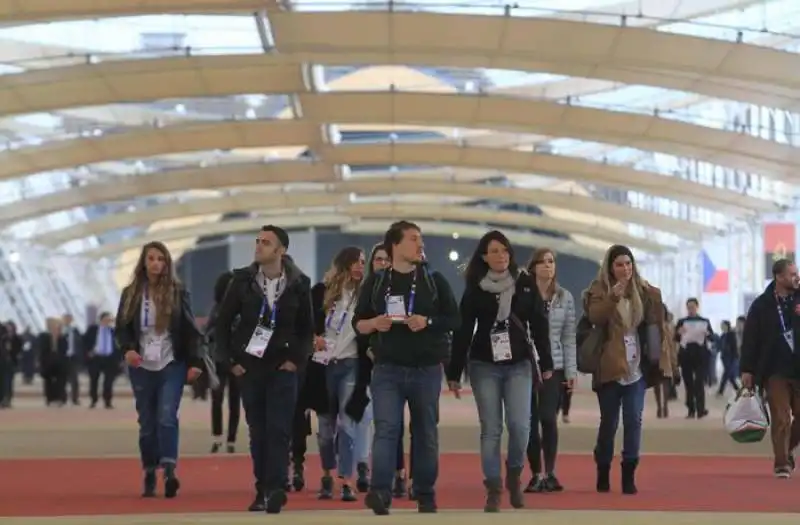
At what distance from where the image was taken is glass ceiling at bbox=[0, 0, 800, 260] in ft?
85.6

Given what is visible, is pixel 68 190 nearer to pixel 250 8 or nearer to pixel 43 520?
pixel 250 8

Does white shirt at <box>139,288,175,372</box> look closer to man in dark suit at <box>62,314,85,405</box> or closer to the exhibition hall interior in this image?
the exhibition hall interior

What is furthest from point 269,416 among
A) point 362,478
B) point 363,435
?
point 362,478

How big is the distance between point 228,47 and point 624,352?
1908 centimetres

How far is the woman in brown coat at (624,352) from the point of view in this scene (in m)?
10.8

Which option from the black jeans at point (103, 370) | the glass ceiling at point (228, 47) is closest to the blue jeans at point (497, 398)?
the glass ceiling at point (228, 47)

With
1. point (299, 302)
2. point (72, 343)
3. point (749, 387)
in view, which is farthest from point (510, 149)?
point (299, 302)

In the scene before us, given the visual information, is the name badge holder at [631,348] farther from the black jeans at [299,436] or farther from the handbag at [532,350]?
the black jeans at [299,436]

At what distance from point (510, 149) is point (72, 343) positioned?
15.8 metres

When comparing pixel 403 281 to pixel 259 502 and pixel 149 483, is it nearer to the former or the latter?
pixel 259 502

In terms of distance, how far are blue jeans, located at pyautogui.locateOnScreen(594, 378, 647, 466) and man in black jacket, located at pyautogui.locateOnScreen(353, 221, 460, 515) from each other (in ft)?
7.68

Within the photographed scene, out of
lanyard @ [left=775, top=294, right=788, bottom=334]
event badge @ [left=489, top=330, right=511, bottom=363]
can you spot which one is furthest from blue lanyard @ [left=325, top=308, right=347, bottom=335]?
lanyard @ [left=775, top=294, right=788, bottom=334]

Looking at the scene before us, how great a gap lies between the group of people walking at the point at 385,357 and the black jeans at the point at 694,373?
1203 cm

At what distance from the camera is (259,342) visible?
9117 mm
